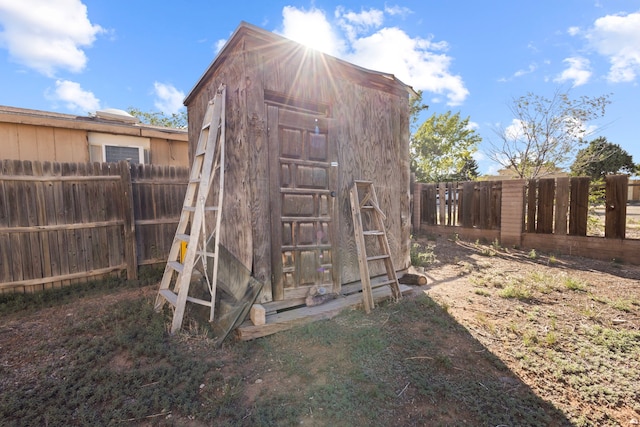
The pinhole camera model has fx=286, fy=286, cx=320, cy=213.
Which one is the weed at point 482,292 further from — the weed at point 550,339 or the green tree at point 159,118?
the green tree at point 159,118

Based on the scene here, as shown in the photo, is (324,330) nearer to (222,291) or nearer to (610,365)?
(222,291)

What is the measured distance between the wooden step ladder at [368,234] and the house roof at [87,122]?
17.2ft

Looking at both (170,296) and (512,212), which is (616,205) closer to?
A: (512,212)

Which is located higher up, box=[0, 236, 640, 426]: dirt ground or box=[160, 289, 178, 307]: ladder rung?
box=[160, 289, 178, 307]: ladder rung

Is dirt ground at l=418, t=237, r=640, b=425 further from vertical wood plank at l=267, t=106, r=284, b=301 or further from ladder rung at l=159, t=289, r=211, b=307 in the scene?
ladder rung at l=159, t=289, r=211, b=307

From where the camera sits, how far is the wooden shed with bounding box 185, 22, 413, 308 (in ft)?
10.5

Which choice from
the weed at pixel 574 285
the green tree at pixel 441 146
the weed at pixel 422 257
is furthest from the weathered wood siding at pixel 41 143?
the green tree at pixel 441 146

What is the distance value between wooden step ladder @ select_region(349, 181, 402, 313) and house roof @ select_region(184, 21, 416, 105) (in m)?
1.49

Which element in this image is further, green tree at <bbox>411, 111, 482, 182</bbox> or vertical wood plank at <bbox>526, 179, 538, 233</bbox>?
green tree at <bbox>411, 111, 482, 182</bbox>

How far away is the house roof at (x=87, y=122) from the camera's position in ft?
17.7

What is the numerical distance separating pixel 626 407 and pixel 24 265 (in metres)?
6.91

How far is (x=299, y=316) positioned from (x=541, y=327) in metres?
2.67

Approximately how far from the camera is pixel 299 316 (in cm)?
321

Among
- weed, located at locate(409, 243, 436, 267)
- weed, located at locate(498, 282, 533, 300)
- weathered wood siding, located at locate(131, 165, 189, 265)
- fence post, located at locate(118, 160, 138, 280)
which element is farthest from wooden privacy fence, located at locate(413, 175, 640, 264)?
fence post, located at locate(118, 160, 138, 280)
